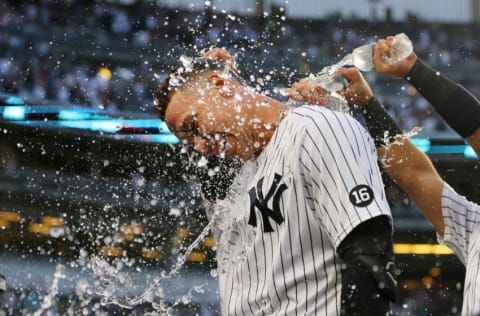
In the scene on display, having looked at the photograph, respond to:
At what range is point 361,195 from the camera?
1464 mm

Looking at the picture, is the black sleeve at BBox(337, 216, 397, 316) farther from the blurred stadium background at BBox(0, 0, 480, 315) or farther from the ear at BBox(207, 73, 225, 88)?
the blurred stadium background at BBox(0, 0, 480, 315)

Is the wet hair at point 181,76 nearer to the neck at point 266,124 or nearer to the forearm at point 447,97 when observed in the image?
the neck at point 266,124

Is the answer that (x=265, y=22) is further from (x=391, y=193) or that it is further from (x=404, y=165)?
(x=404, y=165)

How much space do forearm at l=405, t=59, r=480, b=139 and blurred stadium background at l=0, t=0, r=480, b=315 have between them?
5.84 m

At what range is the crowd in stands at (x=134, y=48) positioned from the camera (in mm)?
8961

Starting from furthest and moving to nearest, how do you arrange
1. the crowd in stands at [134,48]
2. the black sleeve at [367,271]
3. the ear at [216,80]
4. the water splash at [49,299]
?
the crowd in stands at [134,48]
the water splash at [49,299]
the ear at [216,80]
the black sleeve at [367,271]

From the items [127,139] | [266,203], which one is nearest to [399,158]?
[266,203]

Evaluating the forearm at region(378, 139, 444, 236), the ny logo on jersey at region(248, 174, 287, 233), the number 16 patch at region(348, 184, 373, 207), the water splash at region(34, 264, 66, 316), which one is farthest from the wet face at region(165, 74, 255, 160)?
the water splash at region(34, 264, 66, 316)

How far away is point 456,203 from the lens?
2.12 m

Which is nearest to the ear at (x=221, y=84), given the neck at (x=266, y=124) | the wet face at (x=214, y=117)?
the wet face at (x=214, y=117)

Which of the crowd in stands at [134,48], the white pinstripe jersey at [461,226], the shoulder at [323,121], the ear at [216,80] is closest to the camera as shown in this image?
the shoulder at [323,121]

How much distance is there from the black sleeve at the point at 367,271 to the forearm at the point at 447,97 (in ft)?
2.27

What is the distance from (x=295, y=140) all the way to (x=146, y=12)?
27.3 ft

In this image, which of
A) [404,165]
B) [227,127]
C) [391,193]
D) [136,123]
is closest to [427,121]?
[391,193]
